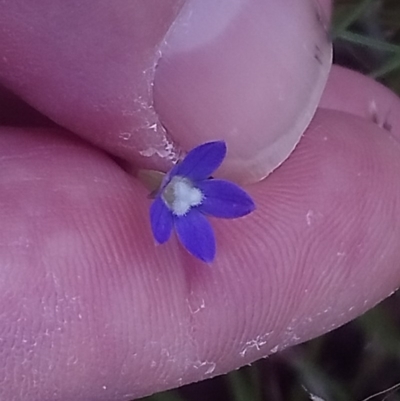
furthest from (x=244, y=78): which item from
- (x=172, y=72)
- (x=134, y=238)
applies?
(x=134, y=238)

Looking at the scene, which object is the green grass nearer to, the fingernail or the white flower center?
the fingernail

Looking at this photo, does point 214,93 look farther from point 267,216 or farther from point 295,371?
point 295,371

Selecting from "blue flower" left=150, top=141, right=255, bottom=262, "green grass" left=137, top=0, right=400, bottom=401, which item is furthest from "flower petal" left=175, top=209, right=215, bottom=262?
"green grass" left=137, top=0, right=400, bottom=401

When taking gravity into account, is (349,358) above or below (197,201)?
below

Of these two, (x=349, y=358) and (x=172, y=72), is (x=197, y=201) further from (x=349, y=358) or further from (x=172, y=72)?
(x=349, y=358)

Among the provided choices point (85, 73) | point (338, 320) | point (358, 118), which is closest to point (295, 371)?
point (338, 320)
